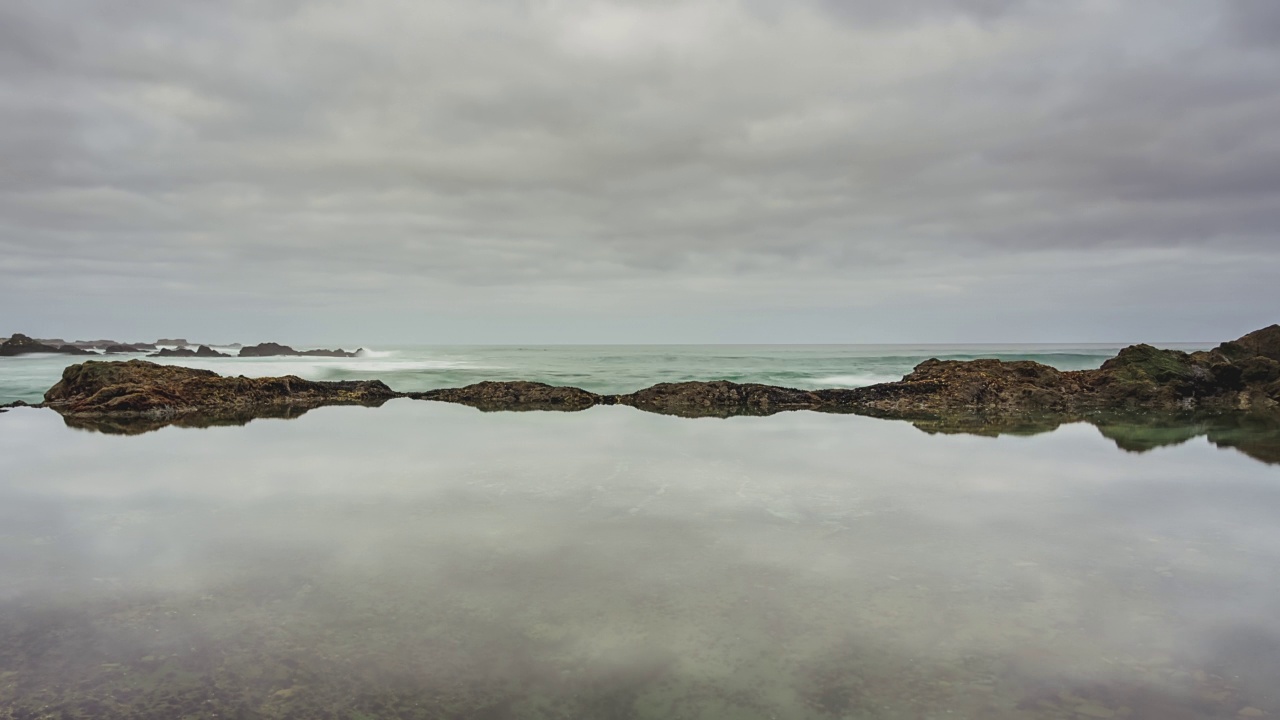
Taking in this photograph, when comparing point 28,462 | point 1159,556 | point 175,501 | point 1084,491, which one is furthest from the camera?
point 28,462

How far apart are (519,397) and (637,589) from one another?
11347 millimetres

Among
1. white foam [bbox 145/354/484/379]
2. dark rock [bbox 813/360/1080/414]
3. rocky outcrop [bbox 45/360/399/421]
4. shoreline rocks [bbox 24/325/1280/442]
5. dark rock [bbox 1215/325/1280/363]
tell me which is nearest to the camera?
rocky outcrop [bbox 45/360/399/421]

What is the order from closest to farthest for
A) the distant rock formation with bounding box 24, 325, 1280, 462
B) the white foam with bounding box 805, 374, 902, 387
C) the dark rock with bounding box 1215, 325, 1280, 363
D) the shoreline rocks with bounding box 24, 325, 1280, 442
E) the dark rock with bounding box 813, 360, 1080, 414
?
the distant rock formation with bounding box 24, 325, 1280, 462 < the shoreline rocks with bounding box 24, 325, 1280, 442 < the dark rock with bounding box 813, 360, 1080, 414 < the dark rock with bounding box 1215, 325, 1280, 363 < the white foam with bounding box 805, 374, 902, 387

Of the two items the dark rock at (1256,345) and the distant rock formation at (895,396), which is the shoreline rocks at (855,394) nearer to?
the distant rock formation at (895,396)

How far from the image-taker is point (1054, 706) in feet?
8.13

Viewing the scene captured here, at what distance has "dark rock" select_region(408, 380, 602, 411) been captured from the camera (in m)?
13.9

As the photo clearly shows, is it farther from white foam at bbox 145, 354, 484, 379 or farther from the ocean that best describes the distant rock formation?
white foam at bbox 145, 354, 484, 379

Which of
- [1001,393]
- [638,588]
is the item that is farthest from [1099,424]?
[638,588]

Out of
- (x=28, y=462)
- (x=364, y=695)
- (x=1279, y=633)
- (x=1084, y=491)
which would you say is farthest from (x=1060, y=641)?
(x=28, y=462)

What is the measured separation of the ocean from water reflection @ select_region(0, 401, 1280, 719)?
2 cm

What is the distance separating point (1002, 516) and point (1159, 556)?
1067mm

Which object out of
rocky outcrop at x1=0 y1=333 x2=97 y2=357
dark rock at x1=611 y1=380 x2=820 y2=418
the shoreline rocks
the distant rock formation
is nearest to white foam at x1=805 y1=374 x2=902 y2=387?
the distant rock formation

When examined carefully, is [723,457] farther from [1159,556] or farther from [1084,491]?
[1159,556]

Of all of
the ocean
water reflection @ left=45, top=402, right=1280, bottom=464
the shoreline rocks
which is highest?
the shoreline rocks
